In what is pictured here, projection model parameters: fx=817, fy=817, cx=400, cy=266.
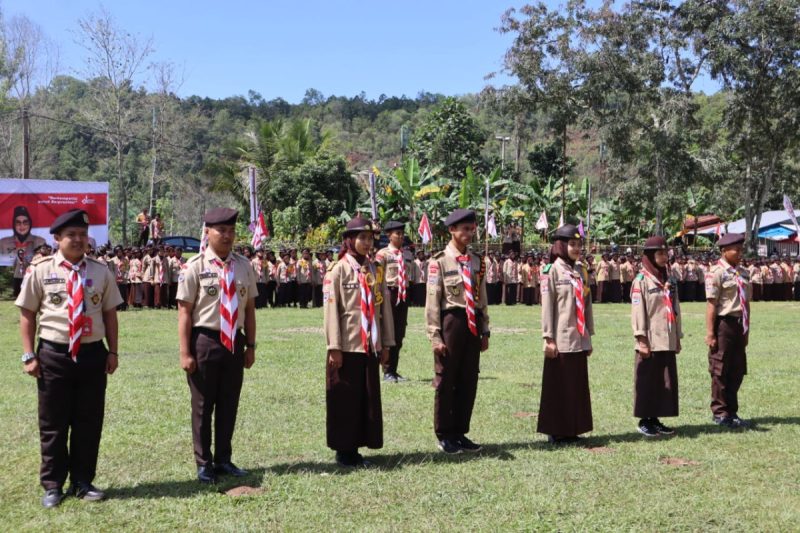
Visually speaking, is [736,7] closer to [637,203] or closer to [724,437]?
[637,203]

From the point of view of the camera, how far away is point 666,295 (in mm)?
7984

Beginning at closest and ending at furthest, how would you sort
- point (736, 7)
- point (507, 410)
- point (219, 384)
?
point (219, 384), point (507, 410), point (736, 7)

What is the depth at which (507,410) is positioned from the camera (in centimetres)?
896

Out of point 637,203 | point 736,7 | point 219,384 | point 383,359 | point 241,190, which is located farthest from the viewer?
point 241,190

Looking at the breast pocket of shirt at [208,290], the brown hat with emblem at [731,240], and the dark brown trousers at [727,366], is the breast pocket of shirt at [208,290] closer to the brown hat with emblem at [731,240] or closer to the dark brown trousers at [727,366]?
the dark brown trousers at [727,366]

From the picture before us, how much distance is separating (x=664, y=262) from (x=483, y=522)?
389cm

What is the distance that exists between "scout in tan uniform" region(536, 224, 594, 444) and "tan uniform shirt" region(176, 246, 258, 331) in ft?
9.50

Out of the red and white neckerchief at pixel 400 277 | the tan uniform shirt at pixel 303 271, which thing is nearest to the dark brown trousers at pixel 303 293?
the tan uniform shirt at pixel 303 271

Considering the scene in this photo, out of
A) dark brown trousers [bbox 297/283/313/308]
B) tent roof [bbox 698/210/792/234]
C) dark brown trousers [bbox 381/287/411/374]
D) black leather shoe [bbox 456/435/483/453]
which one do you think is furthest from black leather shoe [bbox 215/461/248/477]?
tent roof [bbox 698/210/792/234]

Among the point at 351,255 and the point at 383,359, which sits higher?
the point at 351,255

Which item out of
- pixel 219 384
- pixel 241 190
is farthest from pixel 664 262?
pixel 241 190

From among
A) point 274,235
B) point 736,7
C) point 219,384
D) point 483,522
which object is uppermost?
point 736,7

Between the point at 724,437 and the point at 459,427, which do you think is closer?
the point at 459,427

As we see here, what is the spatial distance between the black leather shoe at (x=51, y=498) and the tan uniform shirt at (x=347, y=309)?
2.23 m
